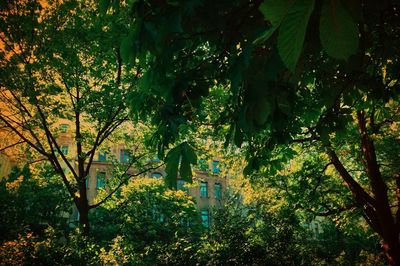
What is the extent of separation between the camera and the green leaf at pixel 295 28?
0.87 meters

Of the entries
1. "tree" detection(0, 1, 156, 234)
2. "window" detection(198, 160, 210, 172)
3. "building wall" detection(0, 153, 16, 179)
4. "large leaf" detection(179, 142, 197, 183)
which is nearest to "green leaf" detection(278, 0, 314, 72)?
"large leaf" detection(179, 142, 197, 183)

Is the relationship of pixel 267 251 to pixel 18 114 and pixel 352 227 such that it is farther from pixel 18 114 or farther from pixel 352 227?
pixel 18 114

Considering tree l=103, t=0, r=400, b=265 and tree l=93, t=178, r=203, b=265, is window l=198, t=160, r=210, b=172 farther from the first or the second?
tree l=103, t=0, r=400, b=265

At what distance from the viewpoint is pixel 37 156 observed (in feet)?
62.3

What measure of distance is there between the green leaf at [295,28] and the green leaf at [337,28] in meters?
0.14

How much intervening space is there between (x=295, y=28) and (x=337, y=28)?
0.59 ft

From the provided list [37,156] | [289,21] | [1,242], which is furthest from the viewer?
[37,156]

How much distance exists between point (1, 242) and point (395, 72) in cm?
1166

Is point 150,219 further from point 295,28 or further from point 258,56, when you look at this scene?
point 295,28

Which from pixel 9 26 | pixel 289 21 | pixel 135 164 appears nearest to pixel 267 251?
pixel 135 164

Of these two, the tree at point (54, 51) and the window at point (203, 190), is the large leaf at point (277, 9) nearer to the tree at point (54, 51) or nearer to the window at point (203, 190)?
the tree at point (54, 51)

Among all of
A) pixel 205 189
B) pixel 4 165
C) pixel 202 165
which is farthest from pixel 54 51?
pixel 205 189

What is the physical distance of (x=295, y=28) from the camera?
2.93ft

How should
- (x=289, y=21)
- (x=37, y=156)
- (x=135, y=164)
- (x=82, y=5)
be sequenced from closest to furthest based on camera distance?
1. (x=289, y=21)
2. (x=82, y=5)
3. (x=135, y=164)
4. (x=37, y=156)
